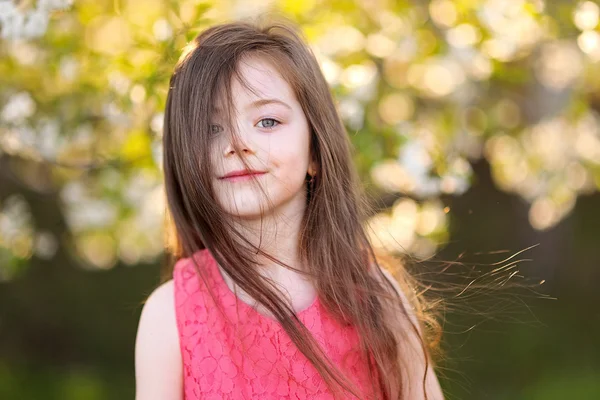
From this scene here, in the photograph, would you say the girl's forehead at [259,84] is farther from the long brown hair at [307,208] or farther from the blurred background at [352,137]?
the blurred background at [352,137]

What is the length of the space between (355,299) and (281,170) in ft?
1.20

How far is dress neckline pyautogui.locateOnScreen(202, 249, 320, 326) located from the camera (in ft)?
5.87

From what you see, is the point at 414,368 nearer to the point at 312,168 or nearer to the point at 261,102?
the point at 312,168

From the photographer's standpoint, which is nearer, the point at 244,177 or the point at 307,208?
the point at 244,177

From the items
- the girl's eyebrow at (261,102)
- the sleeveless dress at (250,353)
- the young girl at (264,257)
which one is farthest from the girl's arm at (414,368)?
the girl's eyebrow at (261,102)

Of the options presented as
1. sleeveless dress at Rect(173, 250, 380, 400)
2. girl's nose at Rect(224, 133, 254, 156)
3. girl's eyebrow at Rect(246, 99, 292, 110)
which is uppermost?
girl's eyebrow at Rect(246, 99, 292, 110)

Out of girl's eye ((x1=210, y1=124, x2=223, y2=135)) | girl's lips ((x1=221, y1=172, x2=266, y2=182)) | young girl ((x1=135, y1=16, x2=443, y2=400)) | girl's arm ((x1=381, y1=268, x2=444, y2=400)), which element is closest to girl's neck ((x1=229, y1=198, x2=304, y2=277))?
young girl ((x1=135, y1=16, x2=443, y2=400))

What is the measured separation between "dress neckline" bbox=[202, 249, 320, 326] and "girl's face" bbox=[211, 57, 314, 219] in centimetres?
19

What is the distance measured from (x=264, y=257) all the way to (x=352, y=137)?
0.71 m

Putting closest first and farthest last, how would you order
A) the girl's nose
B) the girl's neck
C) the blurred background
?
the girl's nose
the girl's neck
the blurred background

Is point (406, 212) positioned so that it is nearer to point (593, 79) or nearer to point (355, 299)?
point (355, 299)

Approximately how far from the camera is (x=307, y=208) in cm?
189

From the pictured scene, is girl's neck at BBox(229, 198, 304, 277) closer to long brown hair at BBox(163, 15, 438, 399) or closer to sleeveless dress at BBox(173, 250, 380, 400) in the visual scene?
long brown hair at BBox(163, 15, 438, 399)

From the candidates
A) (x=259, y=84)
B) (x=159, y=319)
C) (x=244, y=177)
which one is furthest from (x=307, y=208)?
(x=159, y=319)
